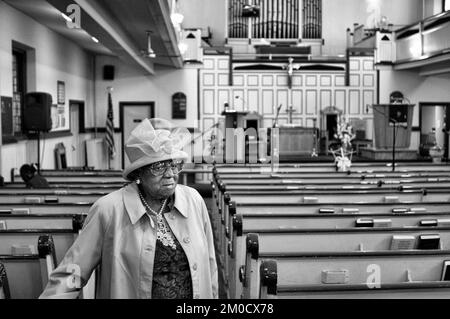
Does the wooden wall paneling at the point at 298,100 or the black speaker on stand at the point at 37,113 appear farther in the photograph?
the wooden wall paneling at the point at 298,100

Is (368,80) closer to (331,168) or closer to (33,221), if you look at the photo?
(331,168)

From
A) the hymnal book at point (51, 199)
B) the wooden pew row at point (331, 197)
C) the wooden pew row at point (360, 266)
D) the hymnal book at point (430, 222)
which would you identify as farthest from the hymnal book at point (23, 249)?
the hymnal book at point (430, 222)

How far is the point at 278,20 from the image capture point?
55.8 ft

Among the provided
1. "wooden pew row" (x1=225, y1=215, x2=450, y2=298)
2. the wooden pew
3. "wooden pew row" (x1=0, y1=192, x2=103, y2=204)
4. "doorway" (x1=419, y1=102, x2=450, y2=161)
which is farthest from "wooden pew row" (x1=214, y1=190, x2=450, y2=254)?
"doorway" (x1=419, y1=102, x2=450, y2=161)

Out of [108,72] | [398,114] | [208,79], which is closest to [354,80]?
[208,79]

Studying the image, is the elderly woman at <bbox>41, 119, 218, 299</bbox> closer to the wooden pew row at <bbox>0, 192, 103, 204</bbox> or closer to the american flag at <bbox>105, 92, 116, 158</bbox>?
the wooden pew row at <bbox>0, 192, 103, 204</bbox>

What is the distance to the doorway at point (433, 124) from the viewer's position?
589 inches

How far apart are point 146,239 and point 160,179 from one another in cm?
25

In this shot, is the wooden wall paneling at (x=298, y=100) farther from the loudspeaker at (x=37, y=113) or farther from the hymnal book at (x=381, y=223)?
the hymnal book at (x=381, y=223)

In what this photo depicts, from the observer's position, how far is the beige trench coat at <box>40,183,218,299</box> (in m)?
2.19

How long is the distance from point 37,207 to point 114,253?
10.2 ft

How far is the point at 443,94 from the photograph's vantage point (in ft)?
51.9

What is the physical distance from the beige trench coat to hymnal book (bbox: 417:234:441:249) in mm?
2092
